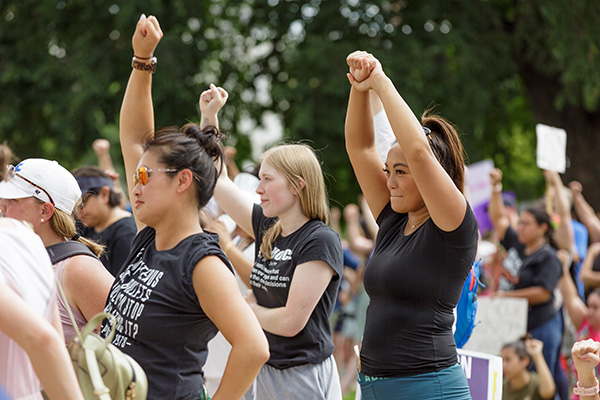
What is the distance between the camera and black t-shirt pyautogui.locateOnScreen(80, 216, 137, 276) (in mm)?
5117

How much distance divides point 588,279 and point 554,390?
5.10 ft

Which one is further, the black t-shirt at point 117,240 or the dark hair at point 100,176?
the dark hair at point 100,176

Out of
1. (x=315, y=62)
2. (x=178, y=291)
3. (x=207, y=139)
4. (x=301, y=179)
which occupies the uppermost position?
(x=315, y=62)

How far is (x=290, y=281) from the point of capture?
11.6 ft

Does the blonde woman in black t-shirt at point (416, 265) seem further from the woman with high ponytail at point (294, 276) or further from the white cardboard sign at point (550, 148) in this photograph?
the white cardboard sign at point (550, 148)

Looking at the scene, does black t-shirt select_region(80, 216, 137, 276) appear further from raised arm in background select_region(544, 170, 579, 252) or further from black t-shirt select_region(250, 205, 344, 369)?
raised arm in background select_region(544, 170, 579, 252)

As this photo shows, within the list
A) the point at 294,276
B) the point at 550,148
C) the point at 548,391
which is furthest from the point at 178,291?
the point at 550,148

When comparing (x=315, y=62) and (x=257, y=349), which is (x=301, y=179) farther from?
(x=315, y=62)

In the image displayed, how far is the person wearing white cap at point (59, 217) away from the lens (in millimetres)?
2988

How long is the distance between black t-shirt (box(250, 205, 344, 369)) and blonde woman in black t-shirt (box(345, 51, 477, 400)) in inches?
17.3

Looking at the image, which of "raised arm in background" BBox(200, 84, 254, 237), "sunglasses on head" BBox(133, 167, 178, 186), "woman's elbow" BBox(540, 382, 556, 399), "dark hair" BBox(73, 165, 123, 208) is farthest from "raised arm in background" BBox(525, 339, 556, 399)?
"sunglasses on head" BBox(133, 167, 178, 186)

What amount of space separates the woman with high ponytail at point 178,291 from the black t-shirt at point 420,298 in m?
0.69

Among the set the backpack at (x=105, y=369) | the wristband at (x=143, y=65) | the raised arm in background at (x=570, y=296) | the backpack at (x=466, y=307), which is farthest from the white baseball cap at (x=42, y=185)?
the raised arm in background at (x=570, y=296)

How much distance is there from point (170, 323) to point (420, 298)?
3.14ft
